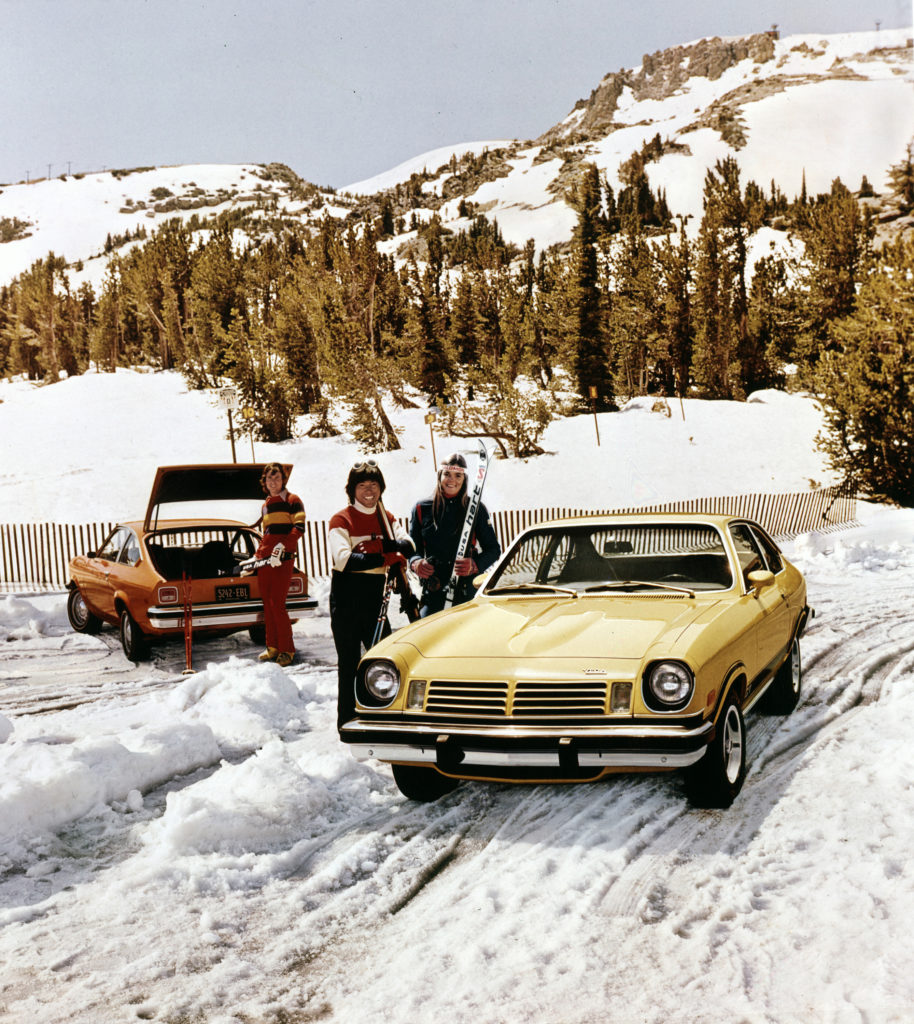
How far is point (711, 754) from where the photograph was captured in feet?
14.0

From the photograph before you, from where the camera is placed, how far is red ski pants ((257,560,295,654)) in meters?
Answer: 8.54

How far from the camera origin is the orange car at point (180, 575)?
8.96 metres

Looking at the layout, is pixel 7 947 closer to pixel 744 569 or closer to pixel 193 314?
pixel 744 569

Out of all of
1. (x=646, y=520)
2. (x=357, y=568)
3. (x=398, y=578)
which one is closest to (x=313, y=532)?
(x=398, y=578)

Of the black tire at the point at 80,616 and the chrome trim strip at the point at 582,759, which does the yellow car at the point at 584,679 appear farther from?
the black tire at the point at 80,616

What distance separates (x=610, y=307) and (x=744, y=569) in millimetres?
50728

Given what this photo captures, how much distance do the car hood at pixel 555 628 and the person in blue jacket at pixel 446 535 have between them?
1.14m

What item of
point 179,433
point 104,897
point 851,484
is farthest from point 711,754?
point 179,433

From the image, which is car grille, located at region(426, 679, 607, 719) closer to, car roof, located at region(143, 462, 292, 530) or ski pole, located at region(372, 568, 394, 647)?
ski pole, located at region(372, 568, 394, 647)

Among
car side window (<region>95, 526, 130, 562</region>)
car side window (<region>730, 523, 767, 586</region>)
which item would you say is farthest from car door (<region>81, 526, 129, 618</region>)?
car side window (<region>730, 523, 767, 586</region>)

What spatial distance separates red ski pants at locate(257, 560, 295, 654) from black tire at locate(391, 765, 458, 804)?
4.04m

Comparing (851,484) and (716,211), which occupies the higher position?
(716,211)

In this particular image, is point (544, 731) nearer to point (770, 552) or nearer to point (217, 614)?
point (770, 552)

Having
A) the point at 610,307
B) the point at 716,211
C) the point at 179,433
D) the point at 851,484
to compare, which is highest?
the point at 716,211
